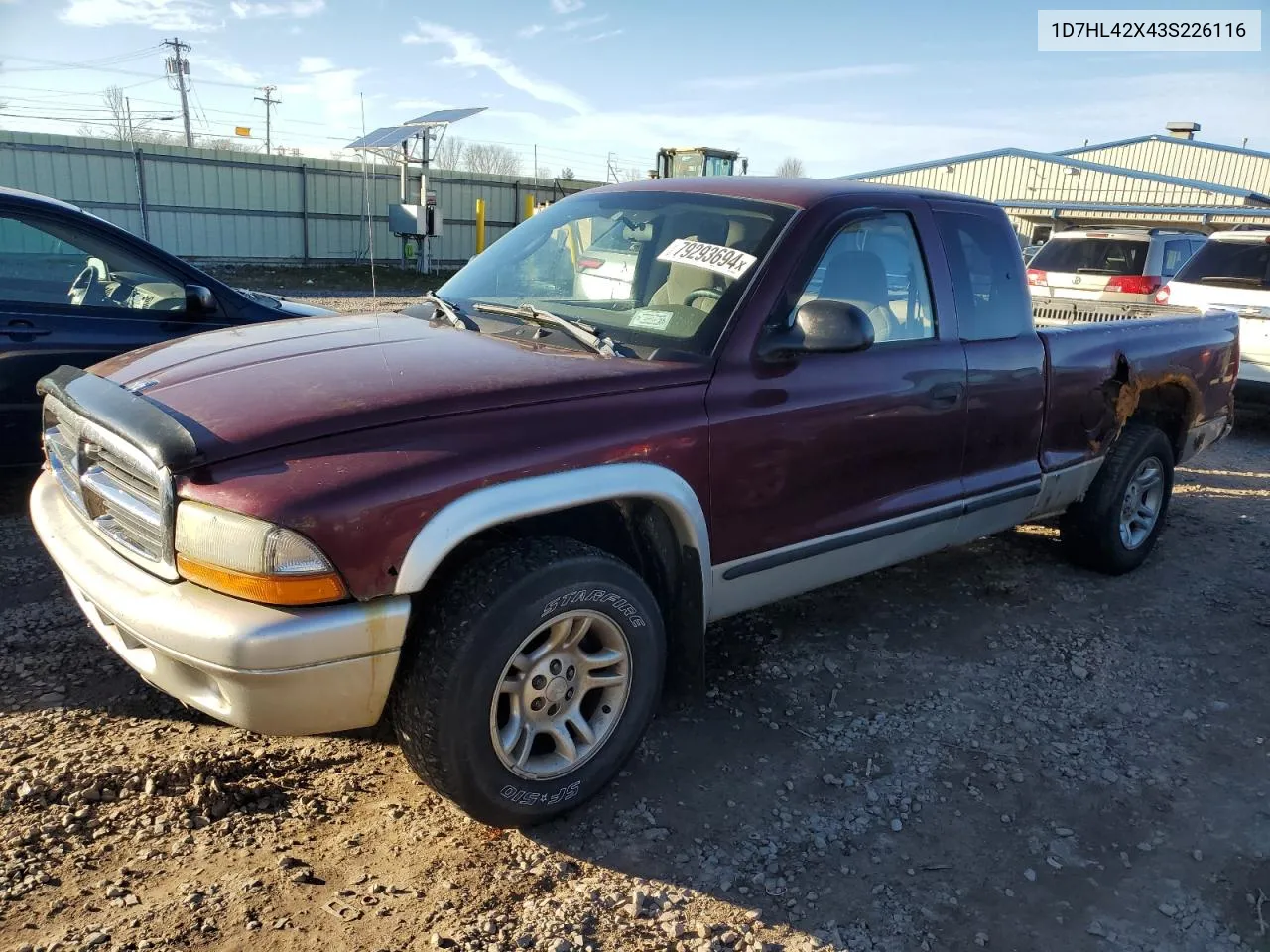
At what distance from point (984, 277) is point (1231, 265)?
256 inches

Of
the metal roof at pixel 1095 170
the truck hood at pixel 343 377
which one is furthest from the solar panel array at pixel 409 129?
the truck hood at pixel 343 377

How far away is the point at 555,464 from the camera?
258 centimetres

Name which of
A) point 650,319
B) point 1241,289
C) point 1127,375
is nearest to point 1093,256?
point 1241,289

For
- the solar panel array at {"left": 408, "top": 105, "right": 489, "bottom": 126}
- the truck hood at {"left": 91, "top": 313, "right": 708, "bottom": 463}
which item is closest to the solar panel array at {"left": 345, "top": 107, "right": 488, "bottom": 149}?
the solar panel array at {"left": 408, "top": 105, "right": 489, "bottom": 126}

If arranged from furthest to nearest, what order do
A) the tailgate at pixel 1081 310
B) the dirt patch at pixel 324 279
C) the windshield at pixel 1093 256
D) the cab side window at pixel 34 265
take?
the dirt patch at pixel 324 279 → the windshield at pixel 1093 256 → the tailgate at pixel 1081 310 → the cab side window at pixel 34 265

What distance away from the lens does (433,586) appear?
101 inches

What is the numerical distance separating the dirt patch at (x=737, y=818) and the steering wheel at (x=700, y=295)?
1459 millimetres

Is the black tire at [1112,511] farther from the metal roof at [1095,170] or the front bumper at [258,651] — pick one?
the metal roof at [1095,170]

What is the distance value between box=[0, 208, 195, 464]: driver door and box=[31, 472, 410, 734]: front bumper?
104 inches

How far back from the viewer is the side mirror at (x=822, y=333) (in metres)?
3.04

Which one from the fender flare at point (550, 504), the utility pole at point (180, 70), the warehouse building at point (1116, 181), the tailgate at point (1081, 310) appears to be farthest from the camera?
the utility pole at point (180, 70)

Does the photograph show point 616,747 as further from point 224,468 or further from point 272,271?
point 272,271

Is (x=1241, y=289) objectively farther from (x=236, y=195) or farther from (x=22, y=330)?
(x=236, y=195)

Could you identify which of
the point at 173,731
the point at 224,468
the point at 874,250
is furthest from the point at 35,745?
the point at 874,250
